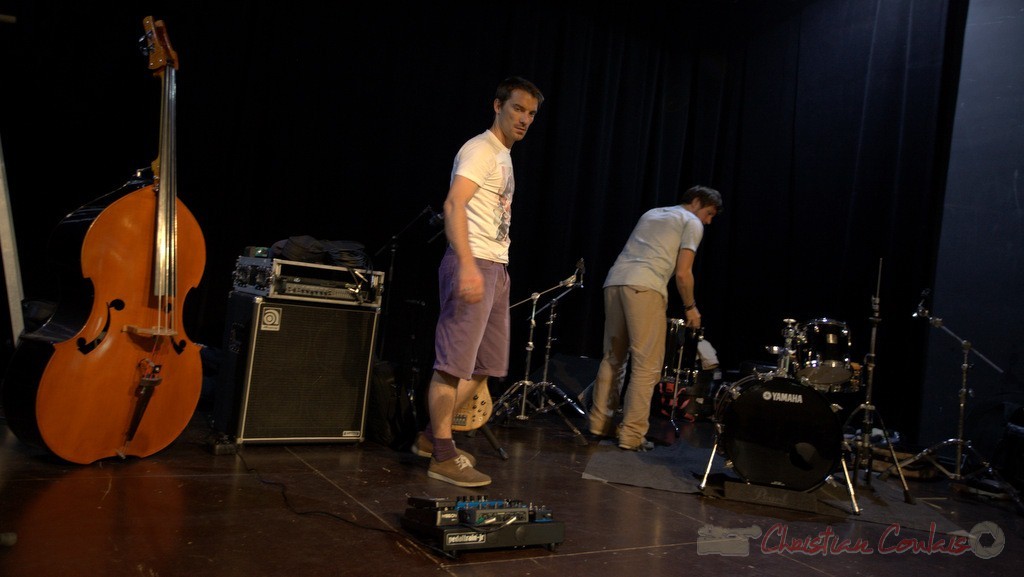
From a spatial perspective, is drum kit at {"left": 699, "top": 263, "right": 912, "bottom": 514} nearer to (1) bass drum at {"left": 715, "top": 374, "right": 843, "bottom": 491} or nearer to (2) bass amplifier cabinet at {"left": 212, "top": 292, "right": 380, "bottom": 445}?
(1) bass drum at {"left": 715, "top": 374, "right": 843, "bottom": 491}

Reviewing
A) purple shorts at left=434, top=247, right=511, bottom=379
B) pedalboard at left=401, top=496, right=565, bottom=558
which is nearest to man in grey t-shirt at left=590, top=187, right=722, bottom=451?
purple shorts at left=434, top=247, right=511, bottom=379

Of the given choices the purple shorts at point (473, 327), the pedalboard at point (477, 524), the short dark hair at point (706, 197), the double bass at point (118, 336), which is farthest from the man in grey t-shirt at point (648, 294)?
the double bass at point (118, 336)

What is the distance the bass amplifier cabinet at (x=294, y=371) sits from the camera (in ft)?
11.3

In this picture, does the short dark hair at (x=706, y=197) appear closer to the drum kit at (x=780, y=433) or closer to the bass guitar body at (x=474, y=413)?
the drum kit at (x=780, y=433)

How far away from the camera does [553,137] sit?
19.9 feet

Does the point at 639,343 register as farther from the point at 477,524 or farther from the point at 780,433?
the point at 477,524

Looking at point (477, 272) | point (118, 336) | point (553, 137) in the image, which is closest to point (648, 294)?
point (477, 272)

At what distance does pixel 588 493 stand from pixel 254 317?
1683 millimetres

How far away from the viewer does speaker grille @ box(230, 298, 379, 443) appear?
344 cm

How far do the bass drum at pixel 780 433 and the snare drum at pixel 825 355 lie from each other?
26 cm

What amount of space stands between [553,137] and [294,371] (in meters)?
3.29

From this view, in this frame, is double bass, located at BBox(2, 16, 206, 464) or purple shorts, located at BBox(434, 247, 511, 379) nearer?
double bass, located at BBox(2, 16, 206, 464)

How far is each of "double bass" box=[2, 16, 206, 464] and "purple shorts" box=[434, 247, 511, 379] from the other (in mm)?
965

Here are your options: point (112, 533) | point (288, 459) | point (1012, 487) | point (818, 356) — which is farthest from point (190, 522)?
point (1012, 487)
